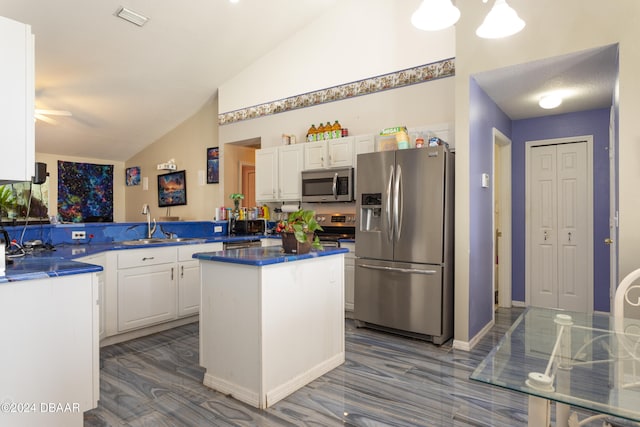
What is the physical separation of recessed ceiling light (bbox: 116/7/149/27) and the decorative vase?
336cm

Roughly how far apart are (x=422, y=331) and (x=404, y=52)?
303 centimetres

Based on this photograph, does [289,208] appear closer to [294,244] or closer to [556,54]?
[294,244]

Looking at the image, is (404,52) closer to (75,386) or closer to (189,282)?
(189,282)

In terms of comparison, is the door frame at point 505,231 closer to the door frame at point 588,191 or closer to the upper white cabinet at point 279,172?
the door frame at point 588,191

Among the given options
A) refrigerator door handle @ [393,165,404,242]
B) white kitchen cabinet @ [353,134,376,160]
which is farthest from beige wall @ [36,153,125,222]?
refrigerator door handle @ [393,165,404,242]

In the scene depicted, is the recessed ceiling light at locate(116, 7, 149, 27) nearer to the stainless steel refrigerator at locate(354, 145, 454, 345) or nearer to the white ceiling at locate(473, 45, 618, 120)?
the stainless steel refrigerator at locate(354, 145, 454, 345)

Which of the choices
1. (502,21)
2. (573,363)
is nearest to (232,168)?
(502,21)

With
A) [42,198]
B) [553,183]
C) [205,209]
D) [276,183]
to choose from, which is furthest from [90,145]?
[553,183]

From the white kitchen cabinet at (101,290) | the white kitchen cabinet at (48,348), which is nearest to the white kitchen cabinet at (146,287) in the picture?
the white kitchen cabinet at (101,290)

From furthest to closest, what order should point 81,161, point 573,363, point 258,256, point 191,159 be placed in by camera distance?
point 81,161 → point 191,159 → point 258,256 → point 573,363

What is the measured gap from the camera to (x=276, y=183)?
16.6 feet

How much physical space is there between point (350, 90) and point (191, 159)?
3437 millimetres

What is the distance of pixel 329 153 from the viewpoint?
14.9 feet

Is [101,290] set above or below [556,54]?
below
